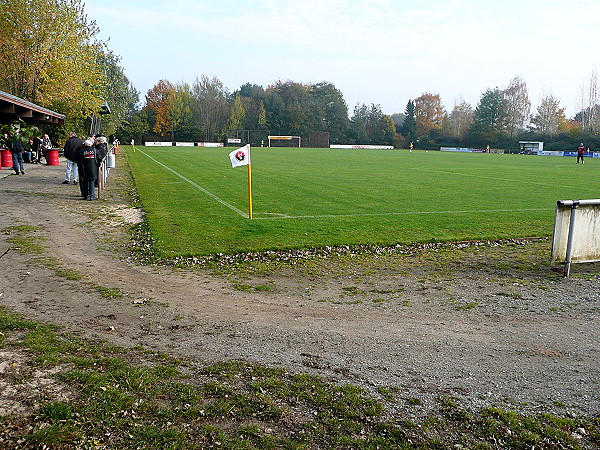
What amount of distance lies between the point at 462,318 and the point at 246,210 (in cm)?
967

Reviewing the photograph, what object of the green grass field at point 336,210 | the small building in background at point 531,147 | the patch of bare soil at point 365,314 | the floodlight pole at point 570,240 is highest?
the small building in background at point 531,147

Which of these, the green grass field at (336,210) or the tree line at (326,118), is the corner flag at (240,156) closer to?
the green grass field at (336,210)

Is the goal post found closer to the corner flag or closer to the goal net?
the goal net

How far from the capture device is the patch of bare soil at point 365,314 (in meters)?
5.01

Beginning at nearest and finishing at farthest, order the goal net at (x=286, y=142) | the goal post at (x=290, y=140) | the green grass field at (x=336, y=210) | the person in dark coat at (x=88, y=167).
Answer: the green grass field at (x=336, y=210), the person in dark coat at (x=88, y=167), the goal post at (x=290, y=140), the goal net at (x=286, y=142)

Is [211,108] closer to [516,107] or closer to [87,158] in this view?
[516,107]

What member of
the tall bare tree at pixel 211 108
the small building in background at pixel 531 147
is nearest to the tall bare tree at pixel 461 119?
the small building in background at pixel 531 147

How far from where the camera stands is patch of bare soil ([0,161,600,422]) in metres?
5.01

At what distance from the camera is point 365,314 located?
686 centimetres

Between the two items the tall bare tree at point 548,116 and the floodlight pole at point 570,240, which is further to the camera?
the tall bare tree at point 548,116

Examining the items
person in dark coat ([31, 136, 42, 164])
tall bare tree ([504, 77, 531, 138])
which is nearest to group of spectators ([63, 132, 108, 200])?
person in dark coat ([31, 136, 42, 164])

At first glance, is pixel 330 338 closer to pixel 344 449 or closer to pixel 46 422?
pixel 344 449

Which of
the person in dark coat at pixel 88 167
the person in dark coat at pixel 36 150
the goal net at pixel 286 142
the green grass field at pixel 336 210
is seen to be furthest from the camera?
the goal net at pixel 286 142

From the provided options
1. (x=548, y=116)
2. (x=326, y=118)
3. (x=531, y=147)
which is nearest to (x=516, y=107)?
(x=548, y=116)
